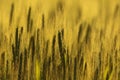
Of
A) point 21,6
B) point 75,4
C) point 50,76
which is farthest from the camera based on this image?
point 75,4

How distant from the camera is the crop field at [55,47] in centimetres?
268

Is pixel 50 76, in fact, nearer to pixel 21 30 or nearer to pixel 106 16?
pixel 21 30

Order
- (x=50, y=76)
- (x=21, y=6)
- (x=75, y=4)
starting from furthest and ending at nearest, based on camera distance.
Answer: (x=75, y=4) < (x=21, y=6) < (x=50, y=76)

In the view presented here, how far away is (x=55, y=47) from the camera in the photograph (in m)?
2.70

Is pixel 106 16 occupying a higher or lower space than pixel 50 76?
higher

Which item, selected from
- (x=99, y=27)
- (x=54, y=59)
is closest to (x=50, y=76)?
(x=54, y=59)

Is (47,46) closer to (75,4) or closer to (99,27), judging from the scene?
(99,27)

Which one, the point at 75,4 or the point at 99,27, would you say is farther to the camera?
the point at 75,4

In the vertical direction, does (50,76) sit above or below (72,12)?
below

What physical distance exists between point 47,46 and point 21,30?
9 centimetres

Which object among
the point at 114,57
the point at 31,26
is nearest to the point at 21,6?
the point at 31,26

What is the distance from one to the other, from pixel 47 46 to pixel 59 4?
16 cm

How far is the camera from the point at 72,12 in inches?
114

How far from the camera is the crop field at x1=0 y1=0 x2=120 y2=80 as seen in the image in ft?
8.79
